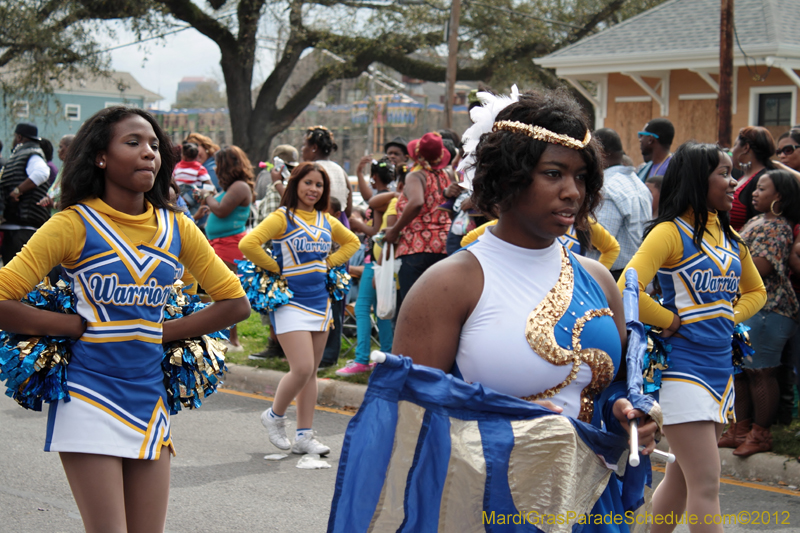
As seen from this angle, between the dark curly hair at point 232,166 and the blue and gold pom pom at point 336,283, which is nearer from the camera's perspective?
the blue and gold pom pom at point 336,283

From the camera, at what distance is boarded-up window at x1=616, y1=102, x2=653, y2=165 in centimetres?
1723

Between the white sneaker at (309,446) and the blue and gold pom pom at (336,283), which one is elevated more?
the blue and gold pom pom at (336,283)

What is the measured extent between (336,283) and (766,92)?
1185 cm

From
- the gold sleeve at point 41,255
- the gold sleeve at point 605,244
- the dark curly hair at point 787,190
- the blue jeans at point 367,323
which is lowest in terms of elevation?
the blue jeans at point 367,323

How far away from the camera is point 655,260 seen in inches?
148

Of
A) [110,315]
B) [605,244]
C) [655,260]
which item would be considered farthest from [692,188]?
[110,315]

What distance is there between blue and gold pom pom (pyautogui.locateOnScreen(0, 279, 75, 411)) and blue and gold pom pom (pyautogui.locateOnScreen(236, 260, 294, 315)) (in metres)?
2.89

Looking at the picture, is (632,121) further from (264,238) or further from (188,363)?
(188,363)

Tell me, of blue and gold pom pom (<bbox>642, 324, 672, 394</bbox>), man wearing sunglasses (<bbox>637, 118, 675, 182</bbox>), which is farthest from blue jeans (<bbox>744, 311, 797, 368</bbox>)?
blue and gold pom pom (<bbox>642, 324, 672, 394</bbox>)

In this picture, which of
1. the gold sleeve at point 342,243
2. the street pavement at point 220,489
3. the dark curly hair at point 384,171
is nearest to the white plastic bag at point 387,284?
the gold sleeve at point 342,243

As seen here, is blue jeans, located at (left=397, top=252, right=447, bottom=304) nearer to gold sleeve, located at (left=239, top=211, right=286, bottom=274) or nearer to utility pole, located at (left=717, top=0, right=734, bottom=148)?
gold sleeve, located at (left=239, top=211, right=286, bottom=274)

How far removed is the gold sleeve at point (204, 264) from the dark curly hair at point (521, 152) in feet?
4.21

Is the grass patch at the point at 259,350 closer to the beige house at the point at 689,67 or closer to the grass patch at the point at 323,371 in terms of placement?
the grass patch at the point at 323,371

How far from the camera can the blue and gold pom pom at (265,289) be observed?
599 centimetres
